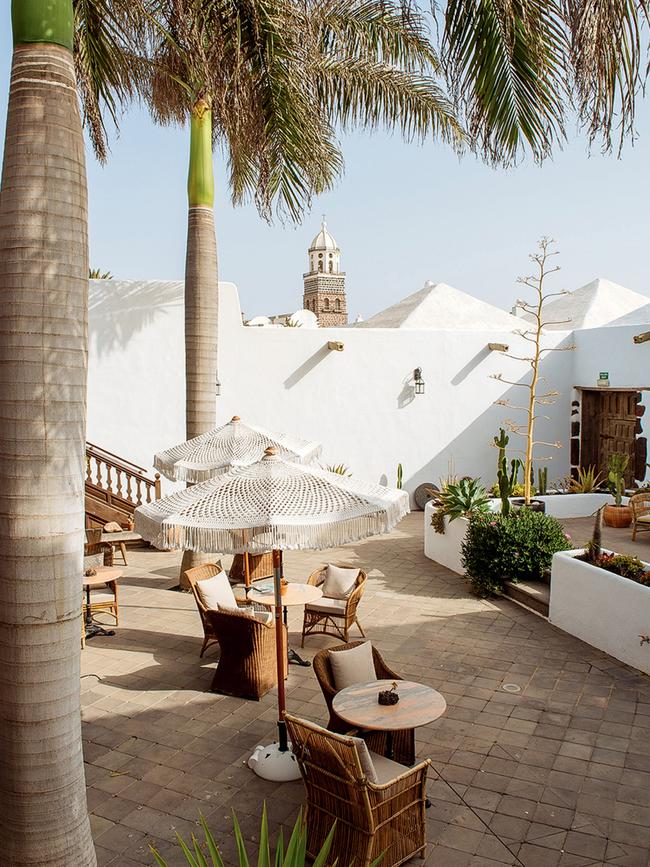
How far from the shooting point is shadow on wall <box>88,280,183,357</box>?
14906mm

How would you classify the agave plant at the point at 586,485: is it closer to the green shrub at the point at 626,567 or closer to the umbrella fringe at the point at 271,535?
the green shrub at the point at 626,567

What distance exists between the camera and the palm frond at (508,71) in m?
4.66

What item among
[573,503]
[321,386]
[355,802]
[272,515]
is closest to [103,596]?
[272,515]

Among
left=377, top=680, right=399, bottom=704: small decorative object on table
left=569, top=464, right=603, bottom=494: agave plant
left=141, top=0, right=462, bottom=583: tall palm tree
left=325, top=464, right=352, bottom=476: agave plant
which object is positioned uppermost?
left=141, top=0, right=462, bottom=583: tall palm tree

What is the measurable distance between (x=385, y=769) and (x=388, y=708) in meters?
0.47

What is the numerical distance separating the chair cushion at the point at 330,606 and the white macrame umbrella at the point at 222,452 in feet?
5.77

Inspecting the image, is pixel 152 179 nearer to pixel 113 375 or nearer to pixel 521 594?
pixel 113 375

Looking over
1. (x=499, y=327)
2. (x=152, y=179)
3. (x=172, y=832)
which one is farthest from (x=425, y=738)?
(x=499, y=327)

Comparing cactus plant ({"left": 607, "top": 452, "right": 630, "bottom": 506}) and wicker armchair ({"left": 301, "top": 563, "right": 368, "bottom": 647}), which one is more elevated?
cactus plant ({"left": 607, "top": 452, "right": 630, "bottom": 506})

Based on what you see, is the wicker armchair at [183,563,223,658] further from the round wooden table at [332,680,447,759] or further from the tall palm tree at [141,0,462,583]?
the round wooden table at [332,680,447,759]

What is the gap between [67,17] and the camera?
3.56 meters

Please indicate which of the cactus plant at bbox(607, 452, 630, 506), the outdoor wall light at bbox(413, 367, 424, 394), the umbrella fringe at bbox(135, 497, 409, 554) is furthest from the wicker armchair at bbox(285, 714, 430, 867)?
the outdoor wall light at bbox(413, 367, 424, 394)

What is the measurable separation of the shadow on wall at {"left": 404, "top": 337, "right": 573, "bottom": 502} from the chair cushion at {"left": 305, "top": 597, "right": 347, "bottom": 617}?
9.20 meters

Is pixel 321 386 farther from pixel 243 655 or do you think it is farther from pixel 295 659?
pixel 243 655
